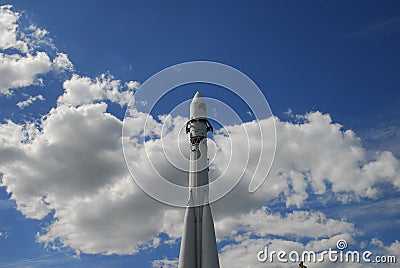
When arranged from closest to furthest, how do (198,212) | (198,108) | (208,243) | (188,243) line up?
(208,243) < (188,243) < (198,212) < (198,108)

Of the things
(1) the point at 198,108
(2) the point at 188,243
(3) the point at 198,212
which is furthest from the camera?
(1) the point at 198,108

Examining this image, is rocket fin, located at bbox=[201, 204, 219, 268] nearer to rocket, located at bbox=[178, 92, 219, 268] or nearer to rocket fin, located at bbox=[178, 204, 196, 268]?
rocket, located at bbox=[178, 92, 219, 268]

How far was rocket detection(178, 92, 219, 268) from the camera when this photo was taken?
59.2m

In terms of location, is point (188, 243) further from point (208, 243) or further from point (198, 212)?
point (198, 212)

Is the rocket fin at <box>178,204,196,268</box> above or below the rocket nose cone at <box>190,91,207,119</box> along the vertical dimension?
below

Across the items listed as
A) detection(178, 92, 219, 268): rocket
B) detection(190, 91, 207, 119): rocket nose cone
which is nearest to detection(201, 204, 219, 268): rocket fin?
detection(178, 92, 219, 268): rocket

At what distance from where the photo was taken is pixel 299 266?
53.9 metres

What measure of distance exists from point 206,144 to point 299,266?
22.0m

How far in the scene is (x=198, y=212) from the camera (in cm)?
6259

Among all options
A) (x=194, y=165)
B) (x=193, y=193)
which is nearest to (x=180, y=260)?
(x=193, y=193)

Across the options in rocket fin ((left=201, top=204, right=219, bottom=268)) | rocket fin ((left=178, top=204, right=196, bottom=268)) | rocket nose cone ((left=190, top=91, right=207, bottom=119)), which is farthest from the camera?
rocket nose cone ((left=190, top=91, right=207, bottom=119))

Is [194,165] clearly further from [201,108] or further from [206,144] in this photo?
[201,108]

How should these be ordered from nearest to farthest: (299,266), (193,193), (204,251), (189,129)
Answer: (299,266)
(204,251)
(193,193)
(189,129)

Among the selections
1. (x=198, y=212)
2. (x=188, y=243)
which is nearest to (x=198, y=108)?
(x=198, y=212)
